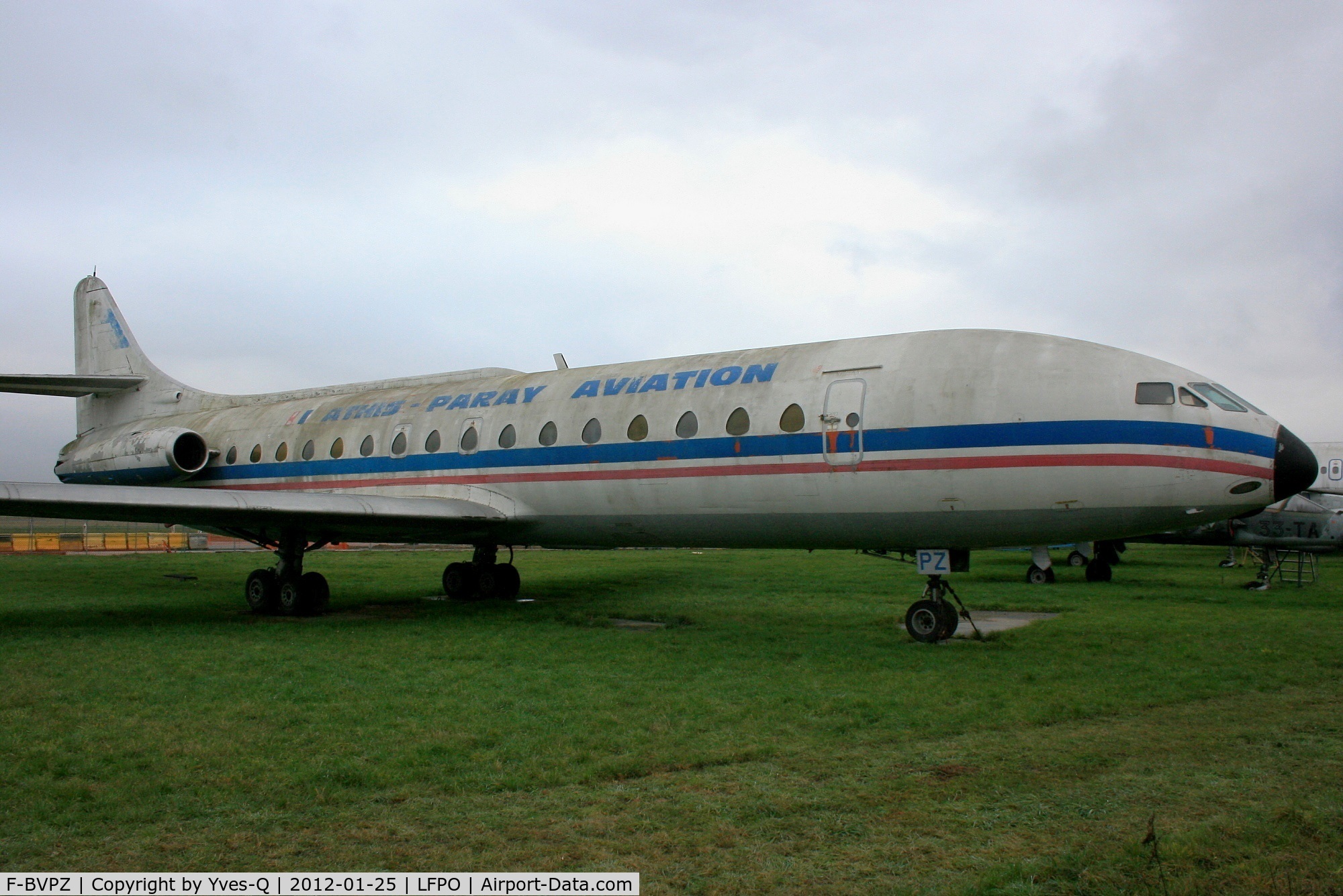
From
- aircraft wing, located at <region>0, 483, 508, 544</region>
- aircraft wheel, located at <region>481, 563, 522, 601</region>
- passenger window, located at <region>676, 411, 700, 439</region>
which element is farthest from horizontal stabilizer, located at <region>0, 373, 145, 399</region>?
passenger window, located at <region>676, 411, 700, 439</region>

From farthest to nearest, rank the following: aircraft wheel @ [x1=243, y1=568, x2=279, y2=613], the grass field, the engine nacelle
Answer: the engine nacelle, aircraft wheel @ [x1=243, y1=568, x2=279, y2=613], the grass field

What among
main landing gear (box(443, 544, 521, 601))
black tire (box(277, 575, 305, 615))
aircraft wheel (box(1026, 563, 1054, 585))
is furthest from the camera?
aircraft wheel (box(1026, 563, 1054, 585))

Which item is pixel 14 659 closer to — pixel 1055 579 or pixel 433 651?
pixel 433 651

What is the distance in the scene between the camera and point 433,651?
10039 mm

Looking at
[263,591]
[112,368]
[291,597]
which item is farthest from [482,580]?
[112,368]

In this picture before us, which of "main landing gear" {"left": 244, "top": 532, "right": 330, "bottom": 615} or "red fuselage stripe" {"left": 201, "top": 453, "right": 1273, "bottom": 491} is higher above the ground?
"red fuselage stripe" {"left": 201, "top": 453, "right": 1273, "bottom": 491}

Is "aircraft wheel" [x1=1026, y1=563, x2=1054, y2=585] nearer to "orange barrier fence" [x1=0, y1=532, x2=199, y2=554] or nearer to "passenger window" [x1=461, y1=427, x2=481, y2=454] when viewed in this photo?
"passenger window" [x1=461, y1=427, x2=481, y2=454]

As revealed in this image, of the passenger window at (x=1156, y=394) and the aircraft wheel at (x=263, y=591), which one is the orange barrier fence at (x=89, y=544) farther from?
the passenger window at (x=1156, y=394)

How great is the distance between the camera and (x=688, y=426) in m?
11.9

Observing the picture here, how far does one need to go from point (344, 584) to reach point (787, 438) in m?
12.6

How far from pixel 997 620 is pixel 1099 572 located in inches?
384

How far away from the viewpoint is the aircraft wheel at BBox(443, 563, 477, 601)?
1680 centimetres

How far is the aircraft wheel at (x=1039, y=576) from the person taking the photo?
70.0 ft

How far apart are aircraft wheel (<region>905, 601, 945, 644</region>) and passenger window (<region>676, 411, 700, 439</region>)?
344 centimetres
